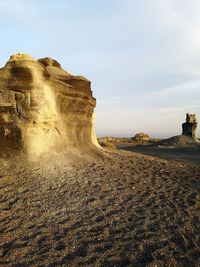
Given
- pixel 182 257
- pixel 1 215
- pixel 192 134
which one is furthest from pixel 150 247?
pixel 192 134

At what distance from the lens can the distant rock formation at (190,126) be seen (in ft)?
157

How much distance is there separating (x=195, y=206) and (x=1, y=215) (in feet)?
20.5

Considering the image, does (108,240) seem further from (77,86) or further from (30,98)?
(77,86)

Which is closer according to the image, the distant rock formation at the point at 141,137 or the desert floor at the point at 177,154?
the desert floor at the point at 177,154

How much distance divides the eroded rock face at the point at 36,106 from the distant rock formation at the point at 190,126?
3693cm

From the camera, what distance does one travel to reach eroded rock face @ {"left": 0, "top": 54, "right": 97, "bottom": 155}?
12133 mm

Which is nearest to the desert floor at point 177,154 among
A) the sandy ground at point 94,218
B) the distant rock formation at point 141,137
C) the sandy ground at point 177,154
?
the sandy ground at point 177,154

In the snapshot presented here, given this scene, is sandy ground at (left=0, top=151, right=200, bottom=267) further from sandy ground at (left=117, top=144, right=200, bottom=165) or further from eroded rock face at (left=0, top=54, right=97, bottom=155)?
sandy ground at (left=117, top=144, right=200, bottom=165)

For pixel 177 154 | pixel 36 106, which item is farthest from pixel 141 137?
pixel 36 106

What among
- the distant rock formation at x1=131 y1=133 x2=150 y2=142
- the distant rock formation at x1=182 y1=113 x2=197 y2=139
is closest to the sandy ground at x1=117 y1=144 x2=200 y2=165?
the distant rock formation at x1=182 y1=113 x2=197 y2=139

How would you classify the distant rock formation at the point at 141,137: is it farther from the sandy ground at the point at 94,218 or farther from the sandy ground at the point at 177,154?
the sandy ground at the point at 94,218

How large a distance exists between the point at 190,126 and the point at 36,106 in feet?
134

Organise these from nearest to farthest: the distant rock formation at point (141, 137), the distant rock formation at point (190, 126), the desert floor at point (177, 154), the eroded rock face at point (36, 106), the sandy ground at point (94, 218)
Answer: the sandy ground at point (94, 218)
the eroded rock face at point (36, 106)
the desert floor at point (177, 154)
the distant rock formation at point (190, 126)
the distant rock formation at point (141, 137)

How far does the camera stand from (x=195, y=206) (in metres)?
8.98
